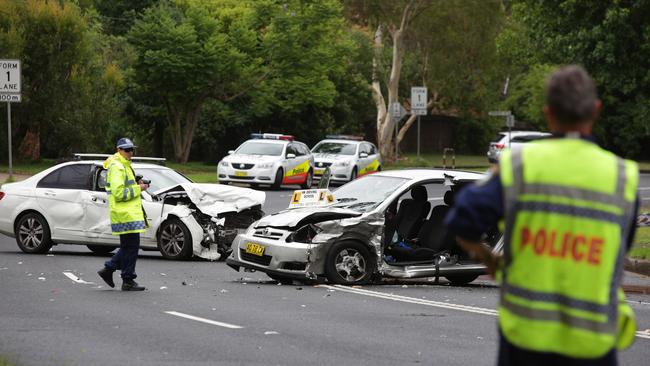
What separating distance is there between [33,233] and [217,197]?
2.84 metres

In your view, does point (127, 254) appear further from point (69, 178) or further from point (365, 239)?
point (69, 178)

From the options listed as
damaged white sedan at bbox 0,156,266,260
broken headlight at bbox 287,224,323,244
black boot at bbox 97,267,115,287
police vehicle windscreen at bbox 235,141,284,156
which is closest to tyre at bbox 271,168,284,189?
police vehicle windscreen at bbox 235,141,284,156

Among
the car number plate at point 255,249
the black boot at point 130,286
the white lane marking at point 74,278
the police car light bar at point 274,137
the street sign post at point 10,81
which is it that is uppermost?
the street sign post at point 10,81

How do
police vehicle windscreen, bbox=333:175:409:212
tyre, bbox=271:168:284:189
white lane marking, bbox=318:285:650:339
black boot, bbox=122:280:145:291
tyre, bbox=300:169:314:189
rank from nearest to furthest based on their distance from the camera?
white lane marking, bbox=318:285:650:339
black boot, bbox=122:280:145:291
police vehicle windscreen, bbox=333:175:409:212
tyre, bbox=271:168:284:189
tyre, bbox=300:169:314:189

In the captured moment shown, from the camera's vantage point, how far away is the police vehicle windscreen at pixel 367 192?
1440cm

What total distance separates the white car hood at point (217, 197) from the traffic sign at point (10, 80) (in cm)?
1106

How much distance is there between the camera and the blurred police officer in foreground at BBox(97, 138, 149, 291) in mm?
13203

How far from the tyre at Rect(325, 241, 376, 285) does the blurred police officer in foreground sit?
7.27 feet

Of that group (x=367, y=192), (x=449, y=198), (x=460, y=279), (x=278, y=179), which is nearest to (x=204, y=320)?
(x=367, y=192)

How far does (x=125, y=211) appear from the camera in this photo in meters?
13.2

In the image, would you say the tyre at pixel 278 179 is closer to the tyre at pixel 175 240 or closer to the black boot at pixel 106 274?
the tyre at pixel 175 240

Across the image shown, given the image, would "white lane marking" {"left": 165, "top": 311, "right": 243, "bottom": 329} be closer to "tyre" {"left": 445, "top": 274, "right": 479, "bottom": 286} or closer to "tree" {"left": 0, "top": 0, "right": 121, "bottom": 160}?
"tyre" {"left": 445, "top": 274, "right": 479, "bottom": 286}

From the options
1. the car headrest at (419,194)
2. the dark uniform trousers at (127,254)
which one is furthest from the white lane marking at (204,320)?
the car headrest at (419,194)

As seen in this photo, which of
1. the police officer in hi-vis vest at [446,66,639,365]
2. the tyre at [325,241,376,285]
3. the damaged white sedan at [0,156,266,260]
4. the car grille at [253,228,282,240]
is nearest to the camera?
the police officer in hi-vis vest at [446,66,639,365]
